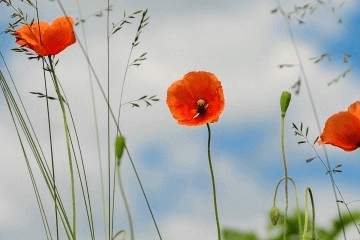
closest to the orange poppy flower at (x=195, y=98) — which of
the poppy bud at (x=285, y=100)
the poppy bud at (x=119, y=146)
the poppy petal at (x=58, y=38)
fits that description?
the poppy bud at (x=285, y=100)

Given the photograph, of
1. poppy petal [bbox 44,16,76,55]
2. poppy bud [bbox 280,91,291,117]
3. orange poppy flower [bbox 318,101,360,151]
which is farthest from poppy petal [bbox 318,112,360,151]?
poppy petal [bbox 44,16,76,55]

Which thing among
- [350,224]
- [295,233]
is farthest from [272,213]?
[350,224]

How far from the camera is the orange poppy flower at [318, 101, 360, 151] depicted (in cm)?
170

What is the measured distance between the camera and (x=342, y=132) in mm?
1700

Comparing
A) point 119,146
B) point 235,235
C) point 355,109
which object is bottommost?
point 119,146

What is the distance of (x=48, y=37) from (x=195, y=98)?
0.43 m

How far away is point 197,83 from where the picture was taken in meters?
1.75

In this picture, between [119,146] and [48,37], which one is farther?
[48,37]

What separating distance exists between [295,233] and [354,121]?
411mm

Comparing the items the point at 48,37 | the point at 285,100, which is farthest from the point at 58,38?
the point at 285,100

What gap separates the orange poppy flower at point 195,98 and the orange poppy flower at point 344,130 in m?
0.28

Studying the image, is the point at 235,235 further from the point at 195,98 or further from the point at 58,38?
the point at 58,38

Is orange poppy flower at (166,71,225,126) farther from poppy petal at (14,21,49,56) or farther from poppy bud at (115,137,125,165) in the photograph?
poppy bud at (115,137,125,165)

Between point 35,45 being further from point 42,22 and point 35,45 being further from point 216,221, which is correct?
point 216,221
